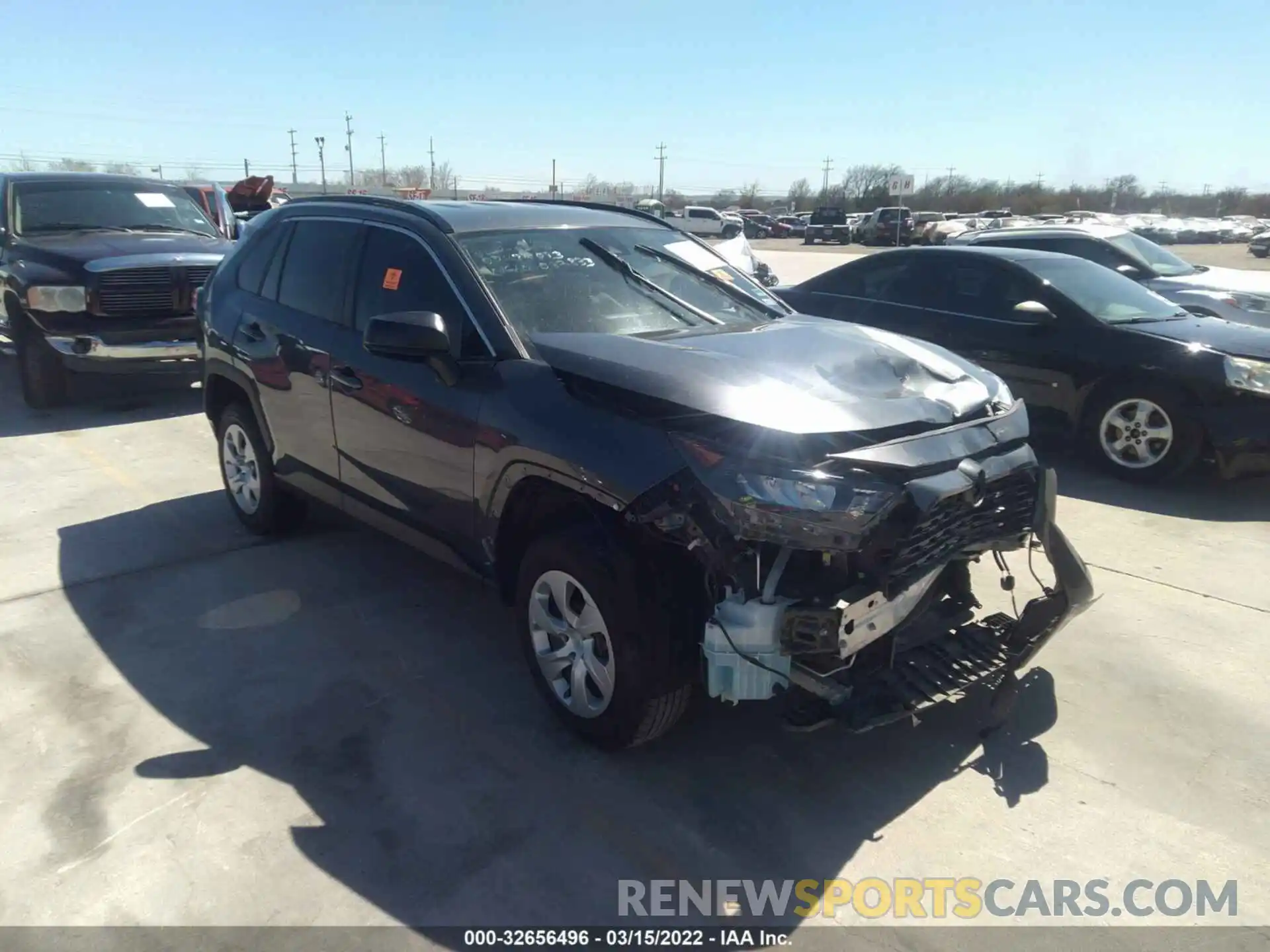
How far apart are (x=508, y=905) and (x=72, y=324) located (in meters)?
7.93

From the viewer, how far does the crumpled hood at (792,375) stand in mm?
3072

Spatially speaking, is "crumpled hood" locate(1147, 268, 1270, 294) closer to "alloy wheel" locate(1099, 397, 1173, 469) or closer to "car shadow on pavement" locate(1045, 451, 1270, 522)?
"car shadow on pavement" locate(1045, 451, 1270, 522)

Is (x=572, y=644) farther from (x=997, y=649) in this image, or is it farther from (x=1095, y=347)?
(x=1095, y=347)

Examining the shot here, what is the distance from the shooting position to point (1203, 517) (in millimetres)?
6137

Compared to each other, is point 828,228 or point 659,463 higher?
point 828,228

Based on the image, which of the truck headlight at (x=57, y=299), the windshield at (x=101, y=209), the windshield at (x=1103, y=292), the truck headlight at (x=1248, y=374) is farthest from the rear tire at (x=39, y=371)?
the truck headlight at (x=1248, y=374)

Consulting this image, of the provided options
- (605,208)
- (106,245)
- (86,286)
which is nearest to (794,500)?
(605,208)

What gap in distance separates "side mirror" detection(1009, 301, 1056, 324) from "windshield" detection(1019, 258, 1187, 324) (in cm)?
33

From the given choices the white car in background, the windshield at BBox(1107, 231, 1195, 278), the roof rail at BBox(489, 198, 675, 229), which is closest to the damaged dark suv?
the roof rail at BBox(489, 198, 675, 229)

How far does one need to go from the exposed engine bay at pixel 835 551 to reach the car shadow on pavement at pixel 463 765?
374mm

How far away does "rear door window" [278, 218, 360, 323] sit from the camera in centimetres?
461

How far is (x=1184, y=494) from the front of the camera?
663 centimetres

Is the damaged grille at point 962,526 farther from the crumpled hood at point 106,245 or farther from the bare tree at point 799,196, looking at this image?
the bare tree at point 799,196

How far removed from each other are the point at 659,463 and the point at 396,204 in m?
2.24
